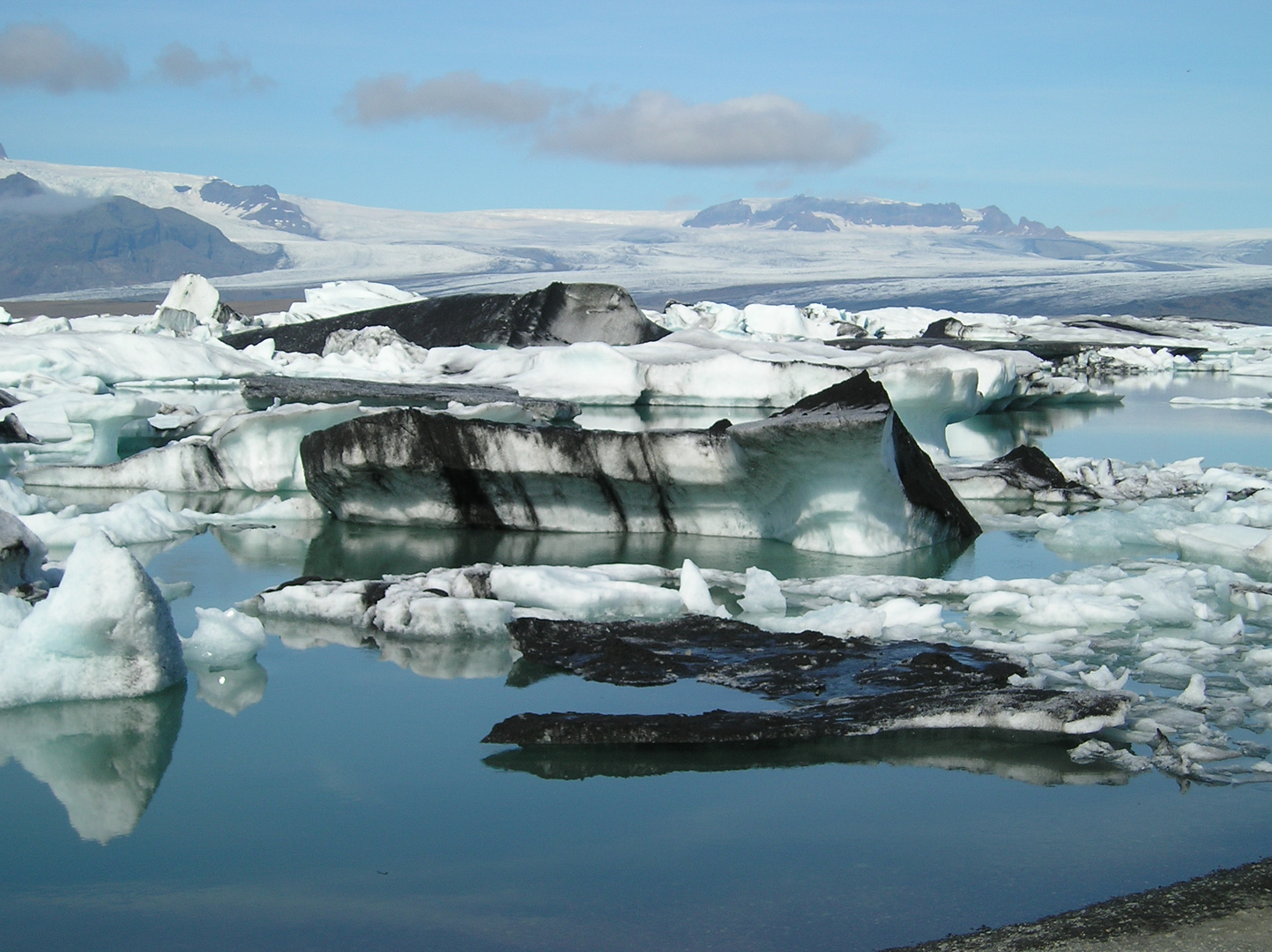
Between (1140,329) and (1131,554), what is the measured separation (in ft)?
89.8

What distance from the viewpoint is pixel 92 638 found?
3209 millimetres

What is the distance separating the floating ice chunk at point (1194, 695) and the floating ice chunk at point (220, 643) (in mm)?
2649

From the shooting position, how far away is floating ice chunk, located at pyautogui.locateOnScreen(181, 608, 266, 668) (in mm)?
3609

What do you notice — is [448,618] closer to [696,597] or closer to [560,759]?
[696,597]

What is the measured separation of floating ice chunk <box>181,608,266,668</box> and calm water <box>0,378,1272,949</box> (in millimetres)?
128

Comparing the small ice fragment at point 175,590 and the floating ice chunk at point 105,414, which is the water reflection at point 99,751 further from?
the floating ice chunk at point 105,414

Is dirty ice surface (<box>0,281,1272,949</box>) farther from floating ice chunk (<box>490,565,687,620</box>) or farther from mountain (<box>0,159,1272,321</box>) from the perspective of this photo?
mountain (<box>0,159,1272,321</box>)

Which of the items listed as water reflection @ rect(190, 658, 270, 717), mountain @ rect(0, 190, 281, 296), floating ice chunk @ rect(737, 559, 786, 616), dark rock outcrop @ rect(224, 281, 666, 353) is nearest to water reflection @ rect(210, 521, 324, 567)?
water reflection @ rect(190, 658, 270, 717)

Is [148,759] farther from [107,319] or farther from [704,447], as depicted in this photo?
[107,319]

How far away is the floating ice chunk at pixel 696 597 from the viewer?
414cm

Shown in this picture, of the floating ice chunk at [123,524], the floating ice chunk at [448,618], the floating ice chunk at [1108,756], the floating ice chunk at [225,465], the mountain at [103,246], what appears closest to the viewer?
the floating ice chunk at [1108,756]

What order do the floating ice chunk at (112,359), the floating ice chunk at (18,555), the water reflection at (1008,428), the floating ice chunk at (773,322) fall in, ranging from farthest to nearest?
the floating ice chunk at (773,322), the floating ice chunk at (112,359), the water reflection at (1008,428), the floating ice chunk at (18,555)

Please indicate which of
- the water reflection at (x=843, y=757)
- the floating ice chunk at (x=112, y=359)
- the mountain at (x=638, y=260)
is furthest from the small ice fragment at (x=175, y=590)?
the mountain at (x=638, y=260)

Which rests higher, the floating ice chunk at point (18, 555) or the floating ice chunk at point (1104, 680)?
the floating ice chunk at point (1104, 680)
